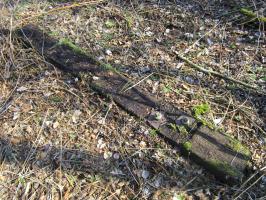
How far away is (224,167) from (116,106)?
1226 millimetres

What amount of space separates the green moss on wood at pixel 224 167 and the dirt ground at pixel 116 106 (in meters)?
0.10

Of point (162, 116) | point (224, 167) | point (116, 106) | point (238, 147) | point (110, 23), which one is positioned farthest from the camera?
point (110, 23)

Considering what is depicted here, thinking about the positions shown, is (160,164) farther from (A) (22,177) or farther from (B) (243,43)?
(B) (243,43)

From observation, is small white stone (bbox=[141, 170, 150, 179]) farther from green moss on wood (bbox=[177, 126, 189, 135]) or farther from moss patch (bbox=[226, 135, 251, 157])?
moss patch (bbox=[226, 135, 251, 157])

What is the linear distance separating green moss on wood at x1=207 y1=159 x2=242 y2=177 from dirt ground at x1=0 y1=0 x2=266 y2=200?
103 millimetres

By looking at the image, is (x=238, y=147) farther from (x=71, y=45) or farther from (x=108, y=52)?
(x=71, y=45)

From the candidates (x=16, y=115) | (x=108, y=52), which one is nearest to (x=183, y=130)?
(x=108, y=52)

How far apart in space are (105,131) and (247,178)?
1.38 m

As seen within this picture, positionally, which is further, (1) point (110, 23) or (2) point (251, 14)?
(1) point (110, 23)

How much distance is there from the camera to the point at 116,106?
336 centimetres

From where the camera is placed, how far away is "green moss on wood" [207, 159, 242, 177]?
278 centimetres

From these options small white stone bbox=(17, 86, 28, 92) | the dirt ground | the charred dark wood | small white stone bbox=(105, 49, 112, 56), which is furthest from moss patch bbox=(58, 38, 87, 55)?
small white stone bbox=(17, 86, 28, 92)

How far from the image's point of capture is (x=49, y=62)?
3816 mm

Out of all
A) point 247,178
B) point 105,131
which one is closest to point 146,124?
point 105,131
